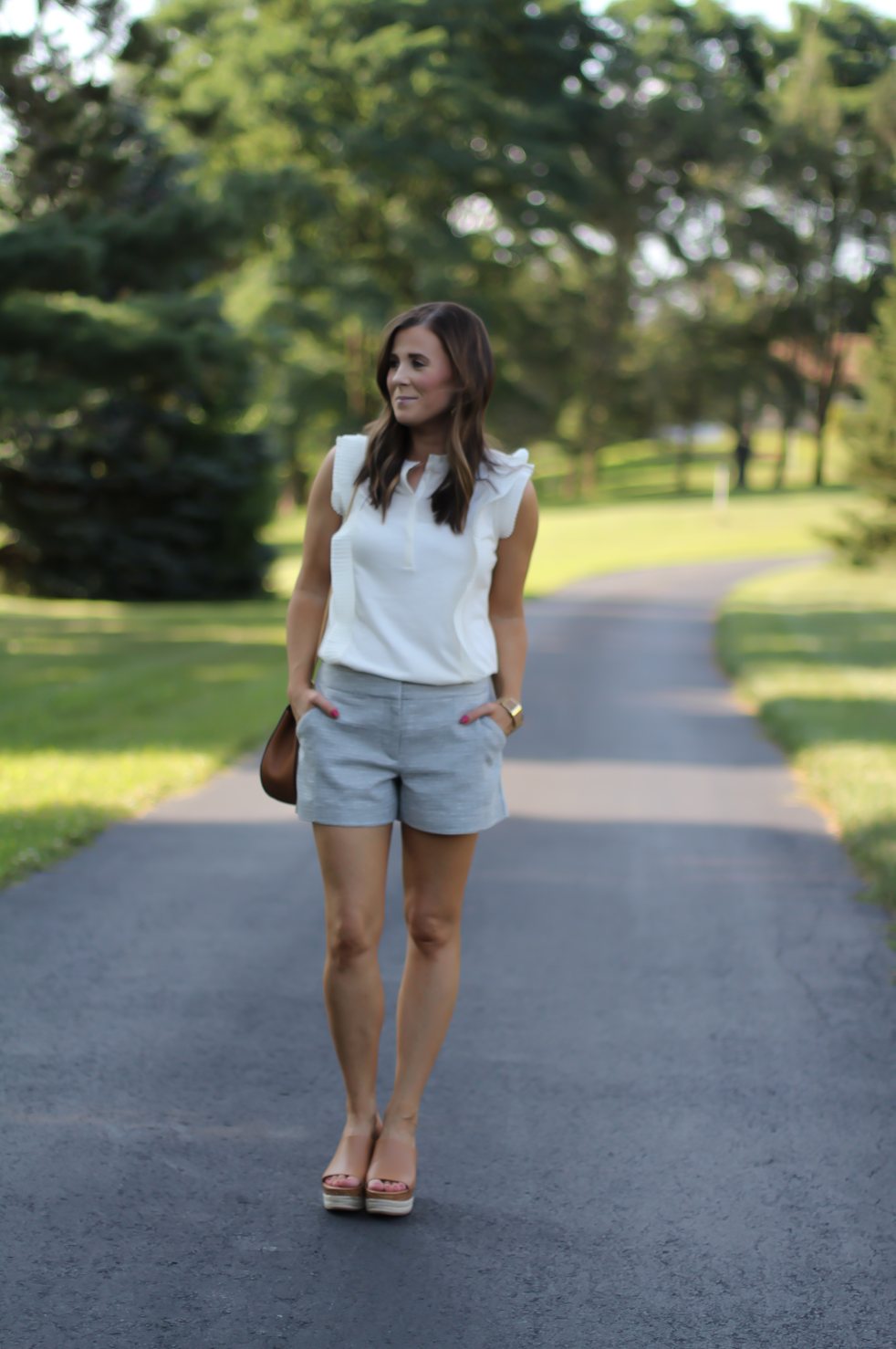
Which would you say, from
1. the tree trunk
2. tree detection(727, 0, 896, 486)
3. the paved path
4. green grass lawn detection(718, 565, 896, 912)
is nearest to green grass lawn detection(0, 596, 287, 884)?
the paved path

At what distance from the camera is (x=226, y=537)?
2391cm

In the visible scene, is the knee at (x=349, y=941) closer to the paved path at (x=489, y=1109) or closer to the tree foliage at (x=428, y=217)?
the paved path at (x=489, y=1109)

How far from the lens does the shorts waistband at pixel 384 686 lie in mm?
3207

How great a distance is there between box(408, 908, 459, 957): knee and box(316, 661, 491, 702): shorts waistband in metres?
0.55

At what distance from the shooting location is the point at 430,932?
336 centimetres

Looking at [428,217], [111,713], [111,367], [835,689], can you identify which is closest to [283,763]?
[111,713]

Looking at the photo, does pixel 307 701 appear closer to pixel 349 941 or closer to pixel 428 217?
pixel 349 941

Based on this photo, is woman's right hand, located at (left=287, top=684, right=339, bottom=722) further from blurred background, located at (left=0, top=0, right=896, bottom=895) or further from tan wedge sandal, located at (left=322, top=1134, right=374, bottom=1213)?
blurred background, located at (left=0, top=0, right=896, bottom=895)

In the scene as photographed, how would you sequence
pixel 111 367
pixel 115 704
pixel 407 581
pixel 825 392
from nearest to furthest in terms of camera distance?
pixel 407 581, pixel 115 704, pixel 111 367, pixel 825 392

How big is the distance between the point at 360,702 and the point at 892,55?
65616mm

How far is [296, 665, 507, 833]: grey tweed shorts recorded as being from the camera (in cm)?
321

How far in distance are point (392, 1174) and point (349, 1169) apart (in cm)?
11

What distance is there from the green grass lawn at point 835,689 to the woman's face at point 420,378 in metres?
3.69

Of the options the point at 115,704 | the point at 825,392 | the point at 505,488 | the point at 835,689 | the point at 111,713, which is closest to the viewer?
the point at 505,488
